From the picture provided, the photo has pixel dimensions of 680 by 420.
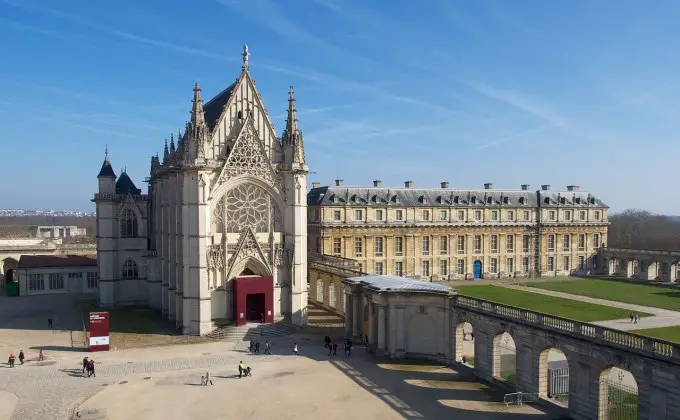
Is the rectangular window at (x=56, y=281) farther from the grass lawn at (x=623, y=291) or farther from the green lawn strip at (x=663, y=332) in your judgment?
the green lawn strip at (x=663, y=332)

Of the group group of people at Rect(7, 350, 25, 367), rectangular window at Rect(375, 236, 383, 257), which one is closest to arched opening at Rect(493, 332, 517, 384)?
group of people at Rect(7, 350, 25, 367)

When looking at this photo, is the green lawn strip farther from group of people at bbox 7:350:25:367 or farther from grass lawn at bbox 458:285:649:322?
group of people at bbox 7:350:25:367

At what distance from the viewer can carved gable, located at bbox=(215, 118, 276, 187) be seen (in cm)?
4722

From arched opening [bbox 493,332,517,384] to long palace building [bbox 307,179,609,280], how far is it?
1315 inches

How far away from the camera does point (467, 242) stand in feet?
264

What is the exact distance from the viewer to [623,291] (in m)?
67.5

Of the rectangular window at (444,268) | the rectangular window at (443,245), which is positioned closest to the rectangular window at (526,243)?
the rectangular window at (443,245)

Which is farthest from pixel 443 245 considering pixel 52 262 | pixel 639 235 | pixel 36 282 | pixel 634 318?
pixel 639 235

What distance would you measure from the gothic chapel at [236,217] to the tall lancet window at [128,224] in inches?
447

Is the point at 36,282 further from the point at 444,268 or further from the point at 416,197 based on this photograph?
the point at 444,268

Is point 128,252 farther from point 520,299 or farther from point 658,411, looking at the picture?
point 658,411

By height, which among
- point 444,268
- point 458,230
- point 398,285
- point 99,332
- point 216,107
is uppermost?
point 216,107

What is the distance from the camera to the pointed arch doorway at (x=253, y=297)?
46625mm

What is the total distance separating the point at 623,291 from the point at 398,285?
41044 millimetres
